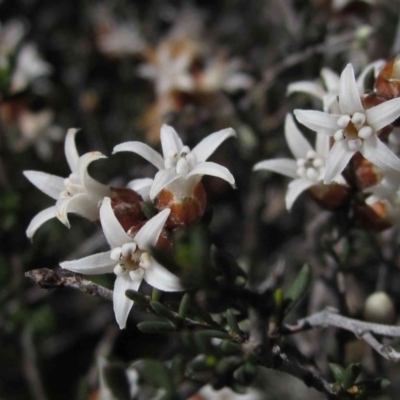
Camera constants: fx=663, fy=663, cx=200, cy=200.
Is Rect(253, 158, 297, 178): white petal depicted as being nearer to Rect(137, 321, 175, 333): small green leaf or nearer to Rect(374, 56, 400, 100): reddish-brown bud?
Rect(374, 56, 400, 100): reddish-brown bud

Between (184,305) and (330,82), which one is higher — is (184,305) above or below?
below

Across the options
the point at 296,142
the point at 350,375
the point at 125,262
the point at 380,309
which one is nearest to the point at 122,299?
the point at 125,262

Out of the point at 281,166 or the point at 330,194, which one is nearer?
the point at 330,194

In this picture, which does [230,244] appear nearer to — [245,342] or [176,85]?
[176,85]

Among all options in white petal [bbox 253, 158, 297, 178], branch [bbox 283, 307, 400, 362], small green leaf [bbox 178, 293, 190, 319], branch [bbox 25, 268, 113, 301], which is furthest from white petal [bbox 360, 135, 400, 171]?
branch [bbox 25, 268, 113, 301]

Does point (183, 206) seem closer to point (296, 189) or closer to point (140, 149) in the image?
point (140, 149)

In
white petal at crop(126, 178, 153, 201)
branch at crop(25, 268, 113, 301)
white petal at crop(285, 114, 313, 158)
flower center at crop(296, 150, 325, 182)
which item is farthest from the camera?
white petal at crop(285, 114, 313, 158)

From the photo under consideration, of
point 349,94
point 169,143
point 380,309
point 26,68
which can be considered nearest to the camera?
point 349,94
